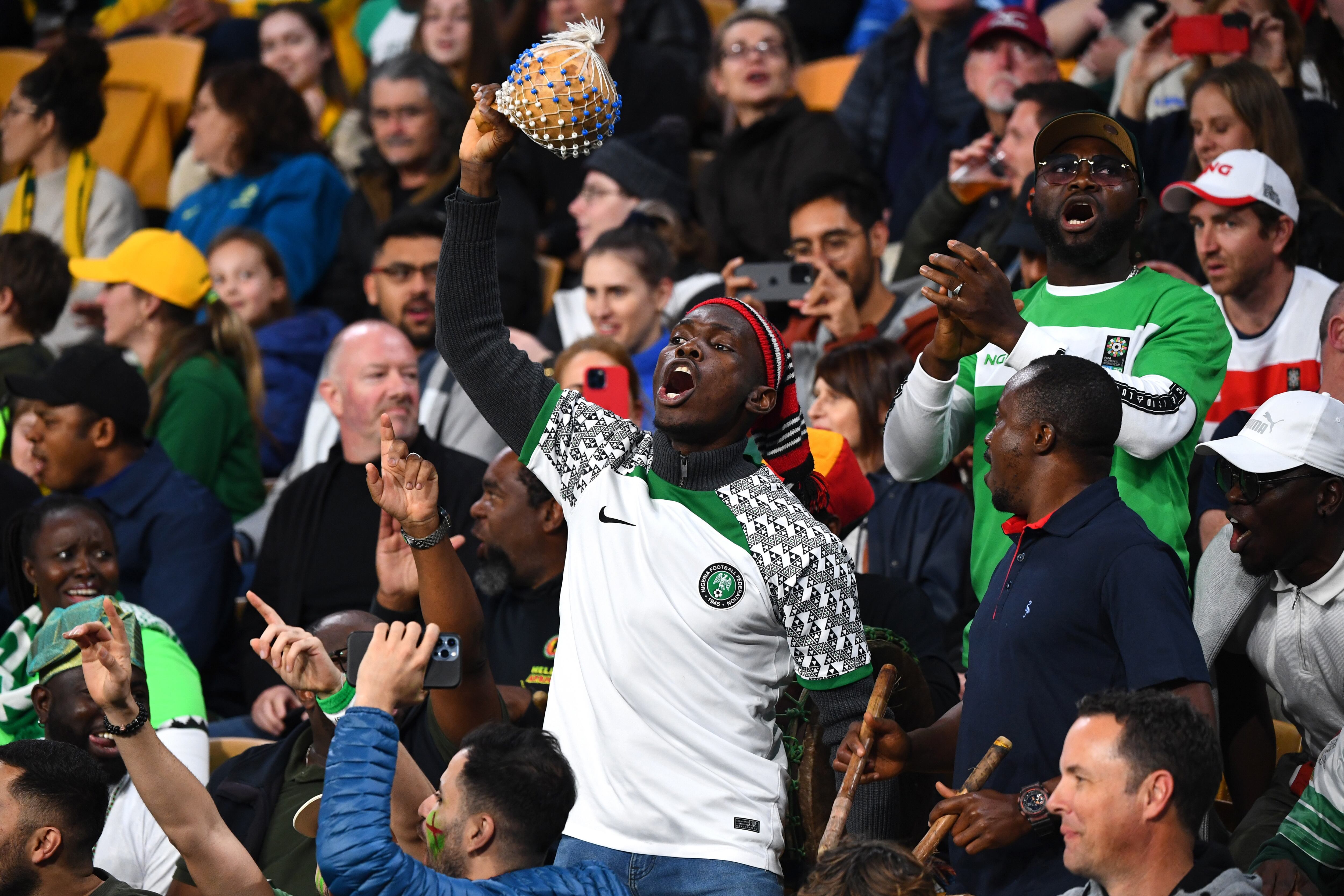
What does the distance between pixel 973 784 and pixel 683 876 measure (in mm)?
576

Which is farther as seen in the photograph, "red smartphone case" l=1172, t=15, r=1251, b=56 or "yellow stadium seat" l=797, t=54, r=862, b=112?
"yellow stadium seat" l=797, t=54, r=862, b=112

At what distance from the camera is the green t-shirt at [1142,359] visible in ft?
11.7

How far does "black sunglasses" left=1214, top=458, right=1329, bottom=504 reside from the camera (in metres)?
3.67

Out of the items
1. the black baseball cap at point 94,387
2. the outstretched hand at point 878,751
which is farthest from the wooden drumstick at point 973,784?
the black baseball cap at point 94,387

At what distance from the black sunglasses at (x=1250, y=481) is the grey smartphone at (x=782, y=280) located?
8.28ft

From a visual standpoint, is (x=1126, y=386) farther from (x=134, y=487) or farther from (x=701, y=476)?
(x=134, y=487)

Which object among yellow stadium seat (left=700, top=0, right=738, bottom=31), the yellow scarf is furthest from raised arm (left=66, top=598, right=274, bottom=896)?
yellow stadium seat (left=700, top=0, right=738, bottom=31)

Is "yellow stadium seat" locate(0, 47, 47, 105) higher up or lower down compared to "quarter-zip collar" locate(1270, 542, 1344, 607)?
lower down

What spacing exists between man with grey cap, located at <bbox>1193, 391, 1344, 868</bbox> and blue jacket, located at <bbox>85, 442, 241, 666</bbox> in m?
Result: 3.46

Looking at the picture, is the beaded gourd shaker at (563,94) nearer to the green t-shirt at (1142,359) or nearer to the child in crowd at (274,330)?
the green t-shirt at (1142,359)

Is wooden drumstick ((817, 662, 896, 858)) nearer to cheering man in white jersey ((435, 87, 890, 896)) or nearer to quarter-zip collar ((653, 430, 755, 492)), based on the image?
cheering man in white jersey ((435, 87, 890, 896))

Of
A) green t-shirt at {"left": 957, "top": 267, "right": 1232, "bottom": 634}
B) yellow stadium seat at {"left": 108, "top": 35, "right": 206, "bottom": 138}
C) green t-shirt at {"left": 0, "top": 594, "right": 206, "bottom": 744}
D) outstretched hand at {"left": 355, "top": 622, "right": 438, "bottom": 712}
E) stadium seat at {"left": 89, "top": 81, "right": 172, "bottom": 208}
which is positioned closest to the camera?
outstretched hand at {"left": 355, "top": 622, "right": 438, "bottom": 712}

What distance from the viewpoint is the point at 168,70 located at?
9.73 meters

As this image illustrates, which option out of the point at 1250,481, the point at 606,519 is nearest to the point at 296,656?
the point at 606,519
